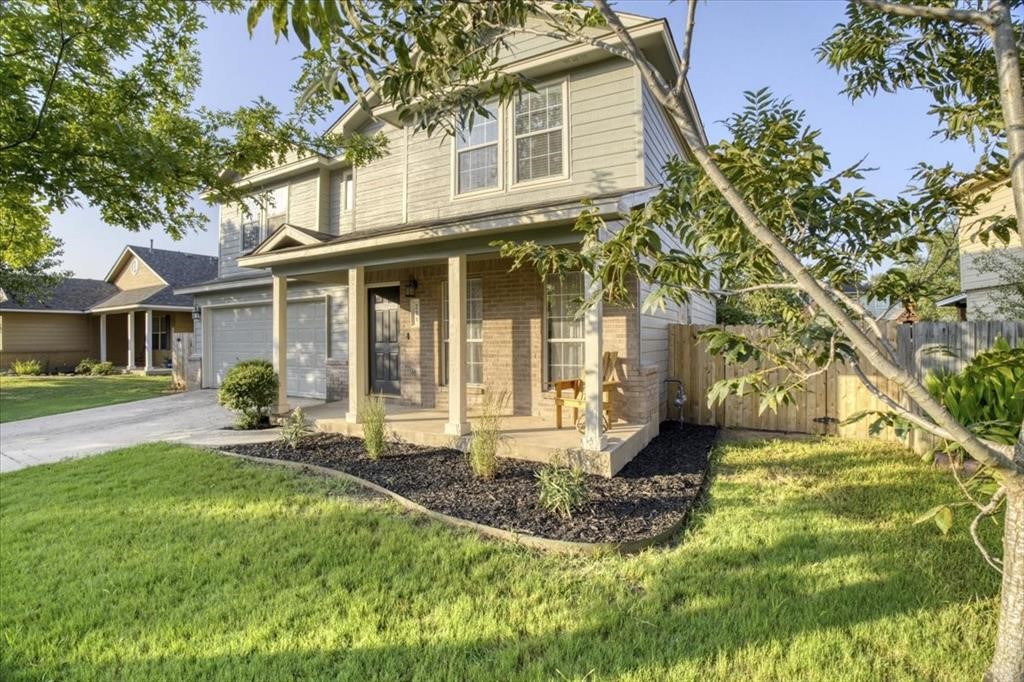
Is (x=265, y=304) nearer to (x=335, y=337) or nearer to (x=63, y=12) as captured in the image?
(x=335, y=337)

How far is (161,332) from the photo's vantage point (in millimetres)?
24609

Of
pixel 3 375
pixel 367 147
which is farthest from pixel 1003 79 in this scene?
pixel 3 375

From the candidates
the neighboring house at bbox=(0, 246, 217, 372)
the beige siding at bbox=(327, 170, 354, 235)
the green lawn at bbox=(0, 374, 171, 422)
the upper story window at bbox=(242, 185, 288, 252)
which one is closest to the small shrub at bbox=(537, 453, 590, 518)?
the beige siding at bbox=(327, 170, 354, 235)

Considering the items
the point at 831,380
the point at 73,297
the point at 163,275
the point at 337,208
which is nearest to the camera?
the point at 831,380

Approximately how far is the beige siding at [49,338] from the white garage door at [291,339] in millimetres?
16684

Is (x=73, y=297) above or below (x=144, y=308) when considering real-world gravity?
above

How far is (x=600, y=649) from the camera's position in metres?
2.83

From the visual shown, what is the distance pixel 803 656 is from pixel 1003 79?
288cm

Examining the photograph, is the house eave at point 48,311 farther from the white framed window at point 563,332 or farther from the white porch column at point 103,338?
the white framed window at point 563,332

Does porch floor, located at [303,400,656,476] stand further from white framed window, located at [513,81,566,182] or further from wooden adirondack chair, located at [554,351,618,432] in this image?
white framed window, located at [513,81,566,182]

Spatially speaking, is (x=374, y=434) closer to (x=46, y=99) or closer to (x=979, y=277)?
(x=46, y=99)

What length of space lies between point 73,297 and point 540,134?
2967 cm

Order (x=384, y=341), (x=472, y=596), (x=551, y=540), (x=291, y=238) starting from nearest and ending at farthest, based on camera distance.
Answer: (x=472, y=596)
(x=551, y=540)
(x=291, y=238)
(x=384, y=341)

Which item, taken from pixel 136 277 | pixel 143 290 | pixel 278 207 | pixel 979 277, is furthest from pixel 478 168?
pixel 136 277
